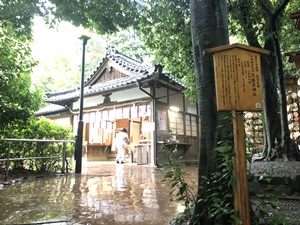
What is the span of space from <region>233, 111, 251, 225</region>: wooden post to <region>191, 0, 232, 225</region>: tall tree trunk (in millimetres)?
411

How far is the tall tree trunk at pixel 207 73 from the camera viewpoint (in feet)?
9.55

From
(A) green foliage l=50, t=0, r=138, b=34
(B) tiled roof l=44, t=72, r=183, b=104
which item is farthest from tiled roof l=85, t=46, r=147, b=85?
(A) green foliage l=50, t=0, r=138, b=34

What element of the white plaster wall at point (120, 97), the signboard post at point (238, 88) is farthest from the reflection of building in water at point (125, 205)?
the white plaster wall at point (120, 97)

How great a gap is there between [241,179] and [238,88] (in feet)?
3.12

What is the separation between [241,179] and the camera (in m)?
2.40

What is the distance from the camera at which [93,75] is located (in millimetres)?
17203

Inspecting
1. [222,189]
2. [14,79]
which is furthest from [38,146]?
[222,189]

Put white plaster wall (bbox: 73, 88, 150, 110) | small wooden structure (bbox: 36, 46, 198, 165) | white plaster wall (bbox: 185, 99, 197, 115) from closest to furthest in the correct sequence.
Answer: small wooden structure (bbox: 36, 46, 198, 165)
white plaster wall (bbox: 73, 88, 150, 110)
white plaster wall (bbox: 185, 99, 197, 115)

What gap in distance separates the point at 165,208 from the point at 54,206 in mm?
1849

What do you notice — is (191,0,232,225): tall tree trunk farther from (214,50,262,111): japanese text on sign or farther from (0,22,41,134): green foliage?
(0,22,41,134): green foliage

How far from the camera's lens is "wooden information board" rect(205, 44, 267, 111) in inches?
99.5

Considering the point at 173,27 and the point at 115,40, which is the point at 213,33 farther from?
the point at 115,40

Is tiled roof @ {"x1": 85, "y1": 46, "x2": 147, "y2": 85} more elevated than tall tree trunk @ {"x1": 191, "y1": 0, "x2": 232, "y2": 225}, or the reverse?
tiled roof @ {"x1": 85, "y1": 46, "x2": 147, "y2": 85}

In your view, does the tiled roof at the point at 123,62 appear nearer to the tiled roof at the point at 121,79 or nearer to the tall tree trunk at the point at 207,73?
the tiled roof at the point at 121,79
